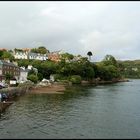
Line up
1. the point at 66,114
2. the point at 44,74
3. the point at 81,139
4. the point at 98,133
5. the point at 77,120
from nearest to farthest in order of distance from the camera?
the point at 81,139 < the point at 98,133 < the point at 77,120 < the point at 66,114 < the point at 44,74

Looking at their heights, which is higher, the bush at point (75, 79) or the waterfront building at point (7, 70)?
the waterfront building at point (7, 70)

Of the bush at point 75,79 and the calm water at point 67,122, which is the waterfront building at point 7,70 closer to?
the bush at point 75,79

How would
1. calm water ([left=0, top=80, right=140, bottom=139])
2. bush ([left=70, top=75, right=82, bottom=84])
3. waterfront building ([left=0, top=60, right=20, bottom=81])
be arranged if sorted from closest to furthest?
1. calm water ([left=0, top=80, right=140, bottom=139])
2. waterfront building ([left=0, top=60, right=20, bottom=81])
3. bush ([left=70, top=75, right=82, bottom=84])

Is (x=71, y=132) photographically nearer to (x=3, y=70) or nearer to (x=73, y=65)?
(x=3, y=70)

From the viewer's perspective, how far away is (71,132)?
40656 mm

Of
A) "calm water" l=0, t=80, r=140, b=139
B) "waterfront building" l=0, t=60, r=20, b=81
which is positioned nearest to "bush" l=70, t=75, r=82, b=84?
"waterfront building" l=0, t=60, r=20, b=81

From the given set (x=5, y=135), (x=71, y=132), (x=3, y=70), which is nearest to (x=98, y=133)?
(x=71, y=132)

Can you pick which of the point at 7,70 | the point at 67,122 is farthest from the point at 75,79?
the point at 67,122

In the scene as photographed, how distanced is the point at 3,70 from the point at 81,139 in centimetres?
8853

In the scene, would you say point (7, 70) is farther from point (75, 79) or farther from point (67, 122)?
point (67, 122)

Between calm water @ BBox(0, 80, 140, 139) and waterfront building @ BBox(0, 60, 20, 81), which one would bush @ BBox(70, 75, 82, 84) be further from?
calm water @ BBox(0, 80, 140, 139)

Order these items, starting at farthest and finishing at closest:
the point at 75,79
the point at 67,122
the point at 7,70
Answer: the point at 75,79 < the point at 7,70 < the point at 67,122

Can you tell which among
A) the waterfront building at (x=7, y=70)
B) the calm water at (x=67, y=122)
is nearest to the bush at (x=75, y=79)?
the waterfront building at (x=7, y=70)

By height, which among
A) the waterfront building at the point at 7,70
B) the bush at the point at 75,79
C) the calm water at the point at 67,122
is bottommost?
the calm water at the point at 67,122
